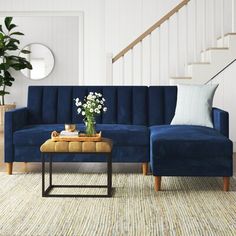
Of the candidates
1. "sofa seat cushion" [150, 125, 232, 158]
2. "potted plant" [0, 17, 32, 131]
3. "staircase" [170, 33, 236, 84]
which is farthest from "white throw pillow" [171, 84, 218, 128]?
"potted plant" [0, 17, 32, 131]

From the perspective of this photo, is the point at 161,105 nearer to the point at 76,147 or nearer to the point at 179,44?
the point at 76,147

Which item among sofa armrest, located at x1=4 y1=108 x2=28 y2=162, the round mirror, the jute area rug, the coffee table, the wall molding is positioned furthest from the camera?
the round mirror

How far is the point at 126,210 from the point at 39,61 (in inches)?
269

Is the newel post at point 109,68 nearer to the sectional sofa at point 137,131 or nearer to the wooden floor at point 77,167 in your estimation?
the sectional sofa at point 137,131

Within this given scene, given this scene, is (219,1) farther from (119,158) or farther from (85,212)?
(85,212)

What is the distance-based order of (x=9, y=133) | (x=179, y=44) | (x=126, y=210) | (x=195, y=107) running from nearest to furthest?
1. (x=126, y=210)
2. (x=9, y=133)
3. (x=195, y=107)
4. (x=179, y=44)

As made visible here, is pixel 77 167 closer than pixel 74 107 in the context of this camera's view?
Yes

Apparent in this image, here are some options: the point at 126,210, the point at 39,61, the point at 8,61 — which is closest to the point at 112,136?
the point at 126,210

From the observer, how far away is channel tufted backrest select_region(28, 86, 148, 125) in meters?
4.99

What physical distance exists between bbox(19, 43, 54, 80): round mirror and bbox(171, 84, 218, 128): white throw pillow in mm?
5278

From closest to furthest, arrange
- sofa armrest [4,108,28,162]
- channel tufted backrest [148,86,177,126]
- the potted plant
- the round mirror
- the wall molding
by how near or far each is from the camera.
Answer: sofa armrest [4,108,28,162], channel tufted backrest [148,86,177,126], the wall molding, the potted plant, the round mirror

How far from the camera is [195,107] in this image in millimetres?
4691

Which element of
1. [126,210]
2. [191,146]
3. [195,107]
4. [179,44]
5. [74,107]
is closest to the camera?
[126,210]

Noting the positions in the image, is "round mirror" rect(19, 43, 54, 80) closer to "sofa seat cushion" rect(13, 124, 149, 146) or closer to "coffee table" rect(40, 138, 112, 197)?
"sofa seat cushion" rect(13, 124, 149, 146)
